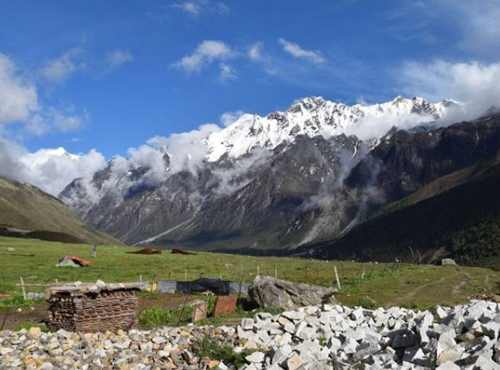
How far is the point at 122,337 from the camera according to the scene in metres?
21.8

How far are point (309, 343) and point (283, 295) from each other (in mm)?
13838

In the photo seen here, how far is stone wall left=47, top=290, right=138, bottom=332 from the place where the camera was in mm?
25156

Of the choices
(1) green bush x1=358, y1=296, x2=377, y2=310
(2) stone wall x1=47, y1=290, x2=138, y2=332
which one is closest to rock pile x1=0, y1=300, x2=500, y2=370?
(2) stone wall x1=47, y1=290, x2=138, y2=332

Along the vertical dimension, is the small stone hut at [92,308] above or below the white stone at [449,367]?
below

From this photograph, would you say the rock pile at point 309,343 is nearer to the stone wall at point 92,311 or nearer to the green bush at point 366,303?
the stone wall at point 92,311

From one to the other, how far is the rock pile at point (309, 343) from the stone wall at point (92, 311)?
250 centimetres

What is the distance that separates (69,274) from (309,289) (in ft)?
104

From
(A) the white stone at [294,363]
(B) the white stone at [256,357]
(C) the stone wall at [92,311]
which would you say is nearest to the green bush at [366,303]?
(C) the stone wall at [92,311]

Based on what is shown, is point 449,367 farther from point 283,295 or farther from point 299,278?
point 299,278

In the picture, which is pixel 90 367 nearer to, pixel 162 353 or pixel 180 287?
pixel 162 353

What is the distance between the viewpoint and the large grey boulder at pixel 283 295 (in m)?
30.6

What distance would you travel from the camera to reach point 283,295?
31000 millimetres

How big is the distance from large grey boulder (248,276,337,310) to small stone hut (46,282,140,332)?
745 cm

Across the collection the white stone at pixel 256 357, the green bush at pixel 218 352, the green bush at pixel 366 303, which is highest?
the white stone at pixel 256 357
